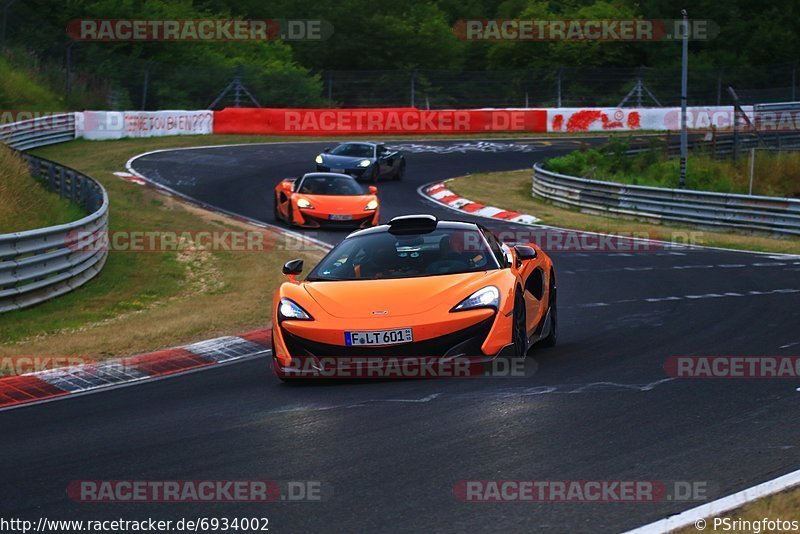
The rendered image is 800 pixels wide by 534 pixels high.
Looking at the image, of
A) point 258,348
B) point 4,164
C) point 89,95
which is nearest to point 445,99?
point 89,95

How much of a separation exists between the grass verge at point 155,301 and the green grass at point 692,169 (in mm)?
12982

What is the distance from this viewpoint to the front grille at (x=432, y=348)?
28.4 feet

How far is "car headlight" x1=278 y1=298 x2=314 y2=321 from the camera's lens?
29.6 feet

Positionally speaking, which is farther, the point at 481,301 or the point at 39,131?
the point at 39,131

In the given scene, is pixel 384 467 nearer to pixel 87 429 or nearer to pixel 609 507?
pixel 609 507

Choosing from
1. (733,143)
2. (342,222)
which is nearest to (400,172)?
(733,143)

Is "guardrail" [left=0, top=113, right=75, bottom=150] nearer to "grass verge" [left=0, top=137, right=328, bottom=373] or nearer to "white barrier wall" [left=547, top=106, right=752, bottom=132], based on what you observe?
"grass verge" [left=0, top=137, right=328, bottom=373]

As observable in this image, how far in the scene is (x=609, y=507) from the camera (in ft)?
18.0

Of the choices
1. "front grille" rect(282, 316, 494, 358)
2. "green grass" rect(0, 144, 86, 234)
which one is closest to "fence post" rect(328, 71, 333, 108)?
"green grass" rect(0, 144, 86, 234)

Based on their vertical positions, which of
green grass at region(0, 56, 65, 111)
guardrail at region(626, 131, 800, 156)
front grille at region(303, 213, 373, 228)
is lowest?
guardrail at region(626, 131, 800, 156)

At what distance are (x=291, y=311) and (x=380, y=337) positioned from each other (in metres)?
0.87

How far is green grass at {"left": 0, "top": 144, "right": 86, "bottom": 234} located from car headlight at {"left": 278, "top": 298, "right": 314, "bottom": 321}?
10131 millimetres

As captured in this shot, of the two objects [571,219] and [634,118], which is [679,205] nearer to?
[571,219]

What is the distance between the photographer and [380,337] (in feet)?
28.4
